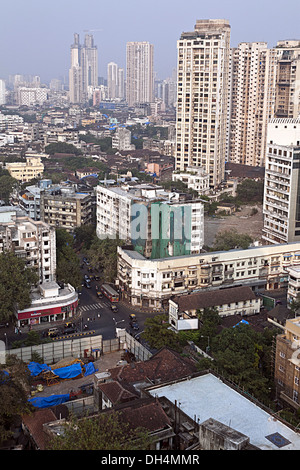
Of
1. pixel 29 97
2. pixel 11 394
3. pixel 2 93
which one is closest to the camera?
pixel 11 394

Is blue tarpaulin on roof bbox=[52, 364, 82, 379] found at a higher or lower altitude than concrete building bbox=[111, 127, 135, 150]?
lower


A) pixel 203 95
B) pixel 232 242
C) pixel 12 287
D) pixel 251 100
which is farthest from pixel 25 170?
pixel 12 287

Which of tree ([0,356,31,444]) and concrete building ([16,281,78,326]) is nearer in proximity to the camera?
tree ([0,356,31,444])

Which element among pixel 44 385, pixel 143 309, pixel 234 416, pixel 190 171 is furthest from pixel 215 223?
pixel 234 416

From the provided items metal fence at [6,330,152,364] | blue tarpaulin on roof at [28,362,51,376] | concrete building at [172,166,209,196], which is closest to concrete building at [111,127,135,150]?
concrete building at [172,166,209,196]

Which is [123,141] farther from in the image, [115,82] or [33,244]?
[115,82]

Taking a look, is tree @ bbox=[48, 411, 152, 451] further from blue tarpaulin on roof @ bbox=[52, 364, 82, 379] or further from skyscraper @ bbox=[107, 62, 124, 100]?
skyscraper @ bbox=[107, 62, 124, 100]

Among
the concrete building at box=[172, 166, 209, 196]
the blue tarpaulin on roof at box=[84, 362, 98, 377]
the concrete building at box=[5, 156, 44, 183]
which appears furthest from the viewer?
the concrete building at box=[5, 156, 44, 183]
